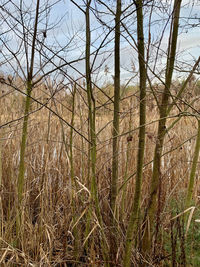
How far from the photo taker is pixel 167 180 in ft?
6.46

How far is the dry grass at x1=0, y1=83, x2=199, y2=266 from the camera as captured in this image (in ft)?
Answer: 4.94

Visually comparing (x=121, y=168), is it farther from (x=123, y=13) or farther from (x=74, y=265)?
(x=123, y=13)

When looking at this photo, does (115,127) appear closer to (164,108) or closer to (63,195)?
(164,108)

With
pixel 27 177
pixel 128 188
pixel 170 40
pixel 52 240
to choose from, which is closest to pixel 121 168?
pixel 128 188

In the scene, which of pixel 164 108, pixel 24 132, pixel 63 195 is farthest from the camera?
pixel 63 195

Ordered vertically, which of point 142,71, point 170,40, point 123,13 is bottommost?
point 142,71

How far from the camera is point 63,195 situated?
1882 mm

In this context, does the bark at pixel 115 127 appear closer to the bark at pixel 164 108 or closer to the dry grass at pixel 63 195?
the dry grass at pixel 63 195

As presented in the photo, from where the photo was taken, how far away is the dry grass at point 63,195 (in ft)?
4.94

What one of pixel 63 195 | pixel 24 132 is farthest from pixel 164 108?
pixel 63 195

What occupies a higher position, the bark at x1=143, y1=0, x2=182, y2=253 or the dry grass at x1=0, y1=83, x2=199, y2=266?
the bark at x1=143, y1=0, x2=182, y2=253

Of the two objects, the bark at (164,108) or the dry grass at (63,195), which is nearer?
the bark at (164,108)

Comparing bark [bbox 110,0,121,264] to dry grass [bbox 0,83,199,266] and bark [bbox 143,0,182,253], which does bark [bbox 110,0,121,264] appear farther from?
bark [bbox 143,0,182,253]

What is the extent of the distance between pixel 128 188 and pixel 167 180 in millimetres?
250
